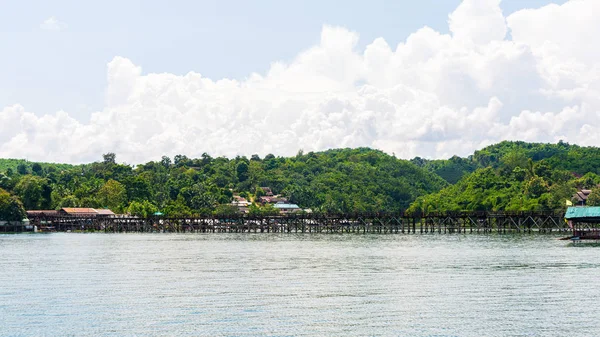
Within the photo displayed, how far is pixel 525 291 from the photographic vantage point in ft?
148

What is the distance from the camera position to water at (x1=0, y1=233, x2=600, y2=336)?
3444 cm

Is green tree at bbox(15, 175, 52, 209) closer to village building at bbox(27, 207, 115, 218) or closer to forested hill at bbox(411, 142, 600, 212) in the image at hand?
village building at bbox(27, 207, 115, 218)

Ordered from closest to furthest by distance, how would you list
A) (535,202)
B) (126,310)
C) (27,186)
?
(126,310) < (535,202) < (27,186)

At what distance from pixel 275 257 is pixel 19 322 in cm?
3869

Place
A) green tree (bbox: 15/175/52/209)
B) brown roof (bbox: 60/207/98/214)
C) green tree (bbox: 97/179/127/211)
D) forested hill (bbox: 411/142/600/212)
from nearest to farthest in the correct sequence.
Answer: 1. forested hill (bbox: 411/142/600/212)
2. brown roof (bbox: 60/207/98/214)
3. green tree (bbox: 15/175/52/209)
4. green tree (bbox: 97/179/127/211)

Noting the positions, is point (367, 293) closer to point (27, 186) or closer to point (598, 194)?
point (598, 194)

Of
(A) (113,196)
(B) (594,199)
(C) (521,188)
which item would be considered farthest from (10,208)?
(B) (594,199)

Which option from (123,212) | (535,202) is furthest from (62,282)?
(123,212)

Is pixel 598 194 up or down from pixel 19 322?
up

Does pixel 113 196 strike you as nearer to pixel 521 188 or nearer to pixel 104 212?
pixel 104 212

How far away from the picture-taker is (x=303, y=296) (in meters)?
43.3

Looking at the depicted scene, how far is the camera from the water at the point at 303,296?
34438mm

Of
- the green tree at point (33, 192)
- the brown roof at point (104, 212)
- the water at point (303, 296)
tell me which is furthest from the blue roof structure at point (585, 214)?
the green tree at point (33, 192)

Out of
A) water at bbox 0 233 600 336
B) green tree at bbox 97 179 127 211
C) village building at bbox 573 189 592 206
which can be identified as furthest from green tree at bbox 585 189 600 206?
green tree at bbox 97 179 127 211
